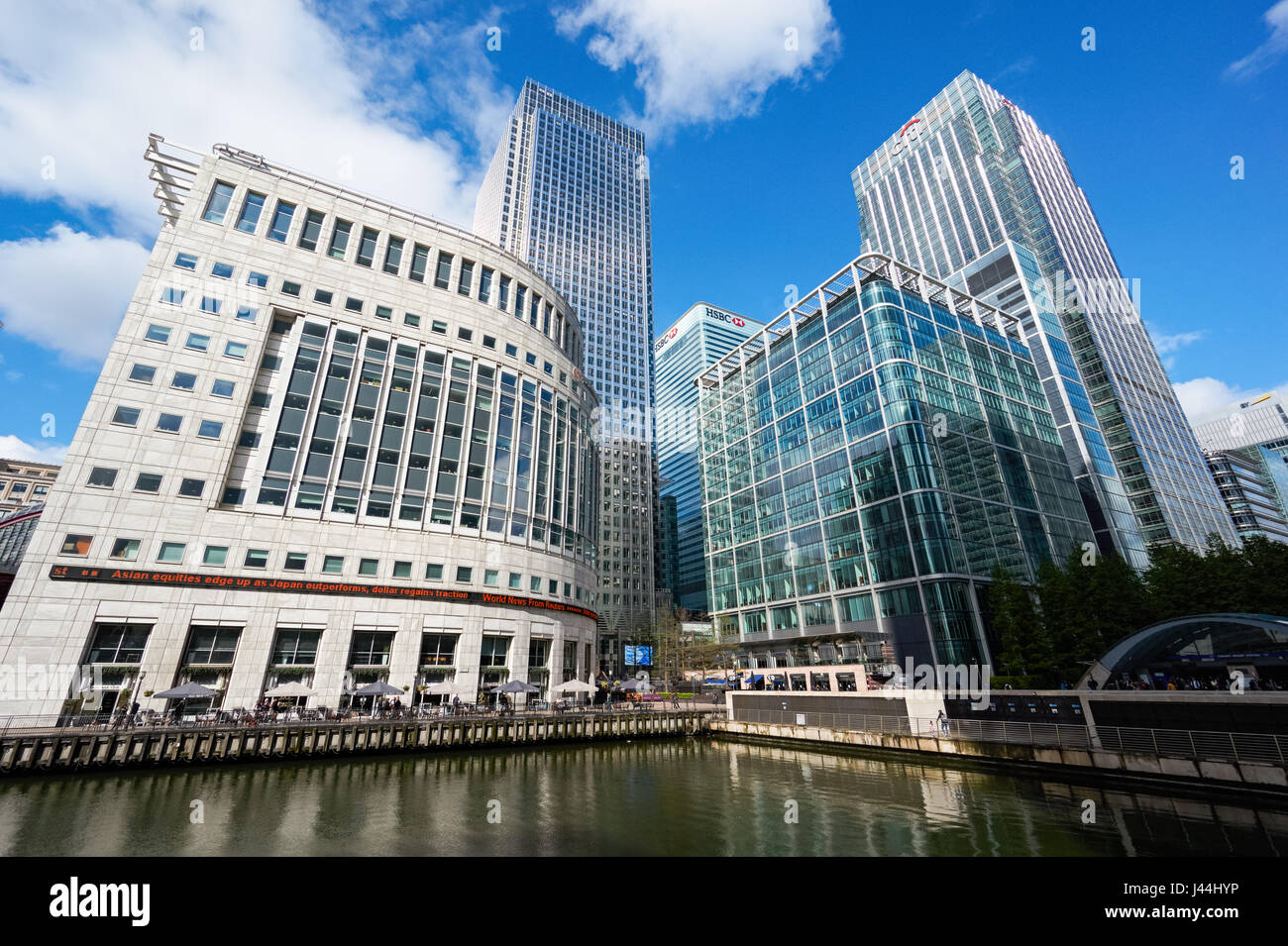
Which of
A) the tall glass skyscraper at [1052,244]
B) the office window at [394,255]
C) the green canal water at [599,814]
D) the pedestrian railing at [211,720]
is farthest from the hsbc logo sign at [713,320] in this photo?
the green canal water at [599,814]

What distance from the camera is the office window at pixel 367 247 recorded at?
57500mm

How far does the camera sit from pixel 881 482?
7094cm

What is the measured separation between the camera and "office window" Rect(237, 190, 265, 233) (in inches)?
2069

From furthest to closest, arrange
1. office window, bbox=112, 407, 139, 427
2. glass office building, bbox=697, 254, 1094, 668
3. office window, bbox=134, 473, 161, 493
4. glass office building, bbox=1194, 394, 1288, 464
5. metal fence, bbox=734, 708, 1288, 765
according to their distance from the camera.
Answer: glass office building, bbox=1194, 394, 1288, 464 → glass office building, bbox=697, 254, 1094, 668 → office window, bbox=112, 407, 139, 427 → office window, bbox=134, 473, 161, 493 → metal fence, bbox=734, 708, 1288, 765

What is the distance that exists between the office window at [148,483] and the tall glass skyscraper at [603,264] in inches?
3179

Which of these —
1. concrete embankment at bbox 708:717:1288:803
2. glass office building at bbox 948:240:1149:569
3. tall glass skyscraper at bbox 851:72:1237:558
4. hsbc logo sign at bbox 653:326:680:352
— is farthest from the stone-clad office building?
hsbc logo sign at bbox 653:326:680:352

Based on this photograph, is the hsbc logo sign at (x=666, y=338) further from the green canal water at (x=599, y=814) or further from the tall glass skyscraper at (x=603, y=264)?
the green canal water at (x=599, y=814)

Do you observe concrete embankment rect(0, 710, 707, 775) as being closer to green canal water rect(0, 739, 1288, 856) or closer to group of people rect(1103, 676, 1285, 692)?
green canal water rect(0, 739, 1288, 856)

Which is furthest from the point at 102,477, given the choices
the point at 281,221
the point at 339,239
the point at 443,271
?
the point at 443,271

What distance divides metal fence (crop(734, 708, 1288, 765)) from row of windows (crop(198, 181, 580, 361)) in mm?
54936

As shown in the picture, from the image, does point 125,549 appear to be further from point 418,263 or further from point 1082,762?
point 1082,762

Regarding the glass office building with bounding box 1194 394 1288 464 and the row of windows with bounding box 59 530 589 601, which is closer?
the row of windows with bounding box 59 530 589 601

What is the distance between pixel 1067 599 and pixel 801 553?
3248 centimetres
